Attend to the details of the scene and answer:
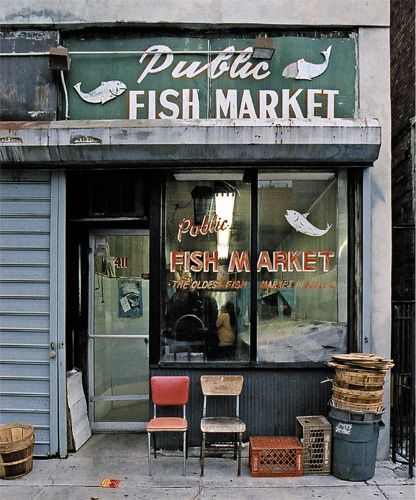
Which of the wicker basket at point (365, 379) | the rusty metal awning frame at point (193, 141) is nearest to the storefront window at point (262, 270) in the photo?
the rusty metal awning frame at point (193, 141)

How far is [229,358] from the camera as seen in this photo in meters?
6.28

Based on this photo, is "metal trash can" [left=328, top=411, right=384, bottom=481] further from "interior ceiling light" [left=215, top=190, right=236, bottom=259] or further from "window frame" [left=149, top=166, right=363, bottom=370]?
"interior ceiling light" [left=215, top=190, right=236, bottom=259]

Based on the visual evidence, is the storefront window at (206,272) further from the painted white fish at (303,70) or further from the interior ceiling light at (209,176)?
the painted white fish at (303,70)

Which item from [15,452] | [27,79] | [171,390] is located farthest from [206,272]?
[27,79]

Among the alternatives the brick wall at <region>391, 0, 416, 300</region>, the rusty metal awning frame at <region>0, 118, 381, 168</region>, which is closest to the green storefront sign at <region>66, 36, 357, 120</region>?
the rusty metal awning frame at <region>0, 118, 381, 168</region>

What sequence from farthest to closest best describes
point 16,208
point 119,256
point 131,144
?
point 119,256
point 16,208
point 131,144

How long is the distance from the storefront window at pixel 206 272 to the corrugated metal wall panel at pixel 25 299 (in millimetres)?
1479

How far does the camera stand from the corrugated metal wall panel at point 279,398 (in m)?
6.14

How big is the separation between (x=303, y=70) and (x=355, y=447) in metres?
4.47

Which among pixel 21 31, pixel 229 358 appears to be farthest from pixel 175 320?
pixel 21 31

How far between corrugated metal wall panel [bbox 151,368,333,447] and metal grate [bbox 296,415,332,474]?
1.88ft

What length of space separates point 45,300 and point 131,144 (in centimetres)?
216

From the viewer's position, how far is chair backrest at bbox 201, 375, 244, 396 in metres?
5.96

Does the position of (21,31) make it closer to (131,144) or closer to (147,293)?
(131,144)
